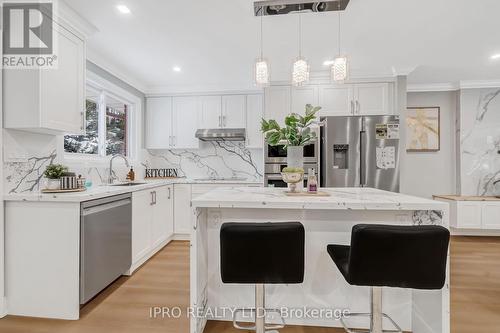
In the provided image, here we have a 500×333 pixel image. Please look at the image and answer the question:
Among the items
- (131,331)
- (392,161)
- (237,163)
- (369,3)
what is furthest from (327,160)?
(131,331)

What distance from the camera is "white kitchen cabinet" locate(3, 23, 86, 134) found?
6.82 feet

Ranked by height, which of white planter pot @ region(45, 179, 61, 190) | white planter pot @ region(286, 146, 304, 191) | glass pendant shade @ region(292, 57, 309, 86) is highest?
glass pendant shade @ region(292, 57, 309, 86)

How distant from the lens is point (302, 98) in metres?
3.99

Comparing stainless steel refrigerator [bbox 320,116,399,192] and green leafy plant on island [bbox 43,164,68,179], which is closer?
green leafy plant on island [bbox 43,164,68,179]

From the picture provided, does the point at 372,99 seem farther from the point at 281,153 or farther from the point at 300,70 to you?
the point at 300,70

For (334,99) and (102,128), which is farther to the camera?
(334,99)

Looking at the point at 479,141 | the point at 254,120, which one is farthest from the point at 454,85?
the point at 254,120

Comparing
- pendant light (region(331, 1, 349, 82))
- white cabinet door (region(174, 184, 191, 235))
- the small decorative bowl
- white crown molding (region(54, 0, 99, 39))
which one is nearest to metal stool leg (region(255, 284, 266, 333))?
the small decorative bowl

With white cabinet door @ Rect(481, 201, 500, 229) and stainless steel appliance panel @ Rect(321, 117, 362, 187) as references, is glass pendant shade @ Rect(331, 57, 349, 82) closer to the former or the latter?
stainless steel appliance panel @ Rect(321, 117, 362, 187)

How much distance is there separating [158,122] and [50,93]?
7.91ft

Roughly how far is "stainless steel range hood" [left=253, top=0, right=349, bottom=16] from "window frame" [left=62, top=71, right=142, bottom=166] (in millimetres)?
2218

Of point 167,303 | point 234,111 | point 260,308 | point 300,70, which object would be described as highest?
point 234,111

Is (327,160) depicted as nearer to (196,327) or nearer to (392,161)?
(392,161)

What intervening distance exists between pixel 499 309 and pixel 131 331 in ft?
9.54
